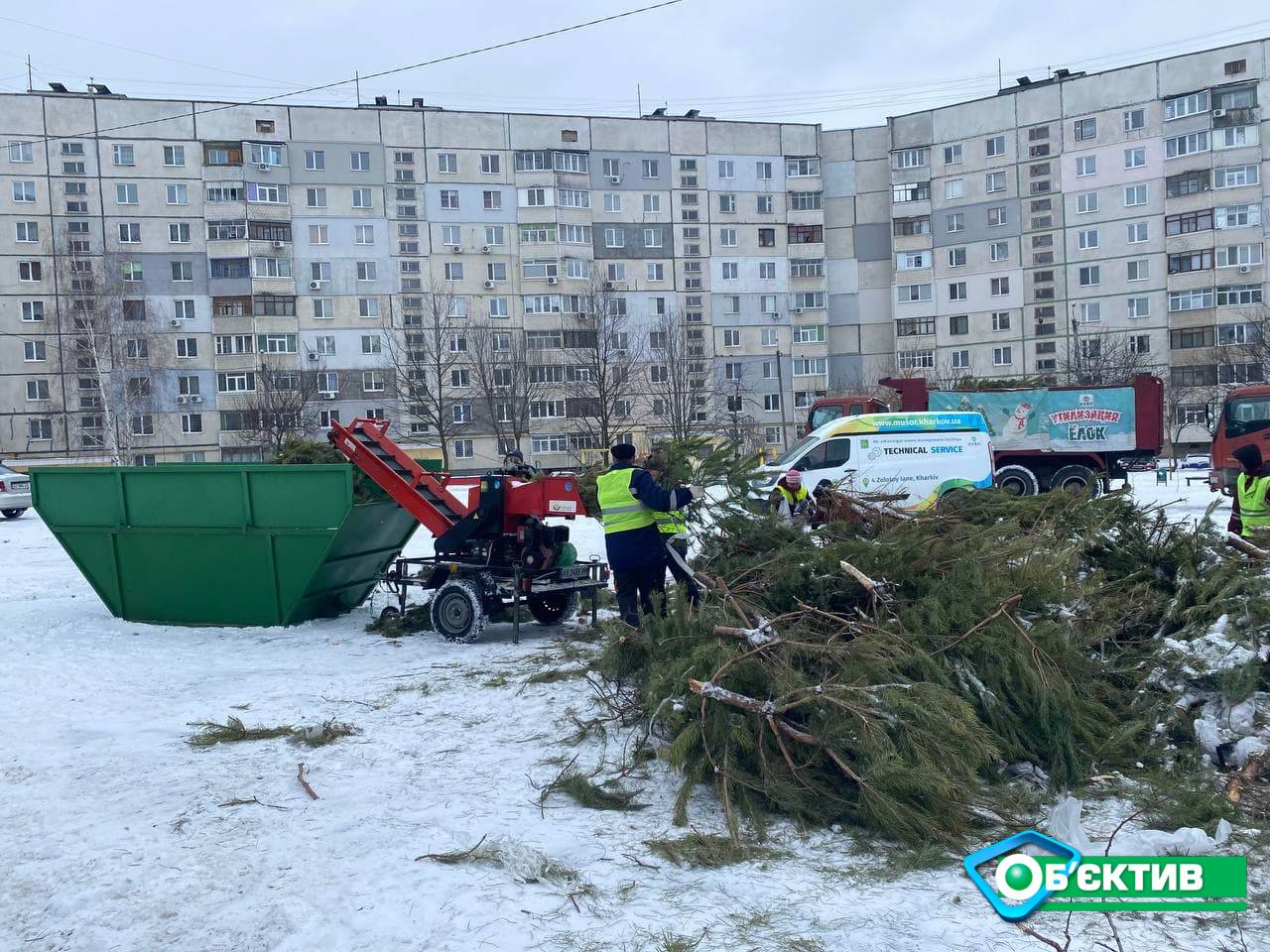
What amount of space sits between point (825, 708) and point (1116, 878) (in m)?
1.48

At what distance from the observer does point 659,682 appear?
573 cm

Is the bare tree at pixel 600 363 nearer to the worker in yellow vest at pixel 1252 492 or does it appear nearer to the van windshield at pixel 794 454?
the van windshield at pixel 794 454

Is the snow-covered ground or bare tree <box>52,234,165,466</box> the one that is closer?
the snow-covered ground

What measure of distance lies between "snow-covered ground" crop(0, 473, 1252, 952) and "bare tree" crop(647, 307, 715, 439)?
130 ft

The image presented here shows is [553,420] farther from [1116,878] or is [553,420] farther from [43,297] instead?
[1116,878]

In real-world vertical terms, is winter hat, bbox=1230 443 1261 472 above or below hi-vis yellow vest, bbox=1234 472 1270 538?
above

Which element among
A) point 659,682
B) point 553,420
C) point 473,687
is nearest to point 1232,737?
point 659,682

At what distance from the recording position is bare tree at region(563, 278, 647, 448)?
48625 mm

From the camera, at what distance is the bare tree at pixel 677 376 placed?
161ft

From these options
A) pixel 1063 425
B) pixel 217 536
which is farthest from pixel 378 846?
pixel 1063 425

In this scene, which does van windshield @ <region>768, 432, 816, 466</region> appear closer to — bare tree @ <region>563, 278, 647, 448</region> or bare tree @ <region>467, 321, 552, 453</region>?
bare tree @ <region>563, 278, 647, 448</region>

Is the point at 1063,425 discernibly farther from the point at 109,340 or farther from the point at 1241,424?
the point at 109,340

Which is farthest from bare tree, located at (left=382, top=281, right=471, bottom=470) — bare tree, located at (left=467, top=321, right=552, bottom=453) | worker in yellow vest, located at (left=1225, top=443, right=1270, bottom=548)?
worker in yellow vest, located at (left=1225, top=443, right=1270, bottom=548)

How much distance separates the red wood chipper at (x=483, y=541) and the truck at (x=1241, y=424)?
17.2 m
